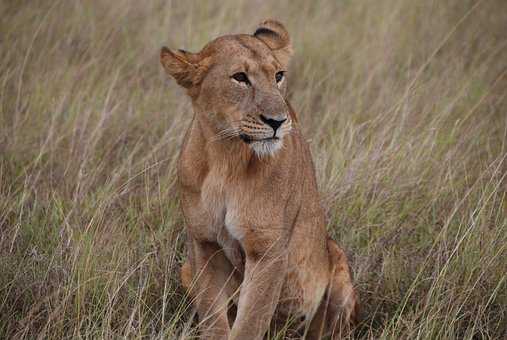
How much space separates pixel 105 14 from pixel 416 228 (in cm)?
378

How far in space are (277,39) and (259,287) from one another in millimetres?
1270

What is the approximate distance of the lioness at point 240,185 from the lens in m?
3.64

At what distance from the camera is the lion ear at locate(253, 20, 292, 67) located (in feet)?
13.4

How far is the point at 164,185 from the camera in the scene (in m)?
4.91

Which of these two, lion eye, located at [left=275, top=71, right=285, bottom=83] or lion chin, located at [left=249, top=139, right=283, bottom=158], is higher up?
lion eye, located at [left=275, top=71, right=285, bottom=83]

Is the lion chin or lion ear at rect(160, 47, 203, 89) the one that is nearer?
the lion chin

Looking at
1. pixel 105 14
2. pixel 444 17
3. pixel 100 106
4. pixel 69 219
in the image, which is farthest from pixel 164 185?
pixel 444 17

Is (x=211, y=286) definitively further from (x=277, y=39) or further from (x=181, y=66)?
(x=277, y=39)

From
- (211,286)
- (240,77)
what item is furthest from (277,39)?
(211,286)

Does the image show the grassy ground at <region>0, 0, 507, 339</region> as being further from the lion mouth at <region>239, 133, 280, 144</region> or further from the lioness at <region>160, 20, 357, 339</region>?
the lion mouth at <region>239, 133, 280, 144</region>

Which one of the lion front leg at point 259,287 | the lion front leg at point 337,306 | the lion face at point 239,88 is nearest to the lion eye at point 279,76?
the lion face at point 239,88

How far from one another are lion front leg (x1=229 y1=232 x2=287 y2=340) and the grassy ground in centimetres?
31

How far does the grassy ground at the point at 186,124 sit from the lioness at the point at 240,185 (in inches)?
11.4

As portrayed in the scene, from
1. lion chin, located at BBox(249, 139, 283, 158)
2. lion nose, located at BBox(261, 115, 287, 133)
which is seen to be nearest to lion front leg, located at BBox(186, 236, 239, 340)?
lion chin, located at BBox(249, 139, 283, 158)
